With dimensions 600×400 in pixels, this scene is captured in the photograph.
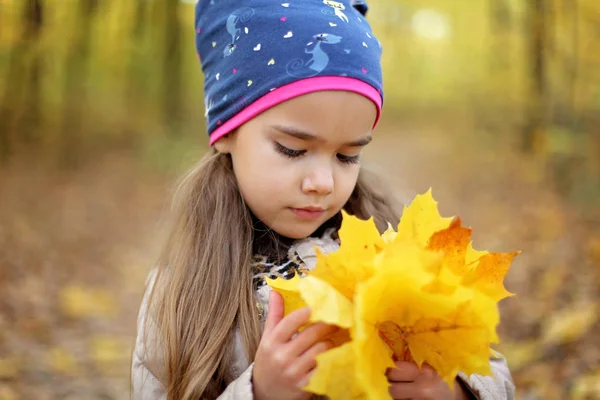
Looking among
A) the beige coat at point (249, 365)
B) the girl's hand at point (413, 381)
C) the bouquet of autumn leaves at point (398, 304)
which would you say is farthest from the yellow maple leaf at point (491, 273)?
the beige coat at point (249, 365)

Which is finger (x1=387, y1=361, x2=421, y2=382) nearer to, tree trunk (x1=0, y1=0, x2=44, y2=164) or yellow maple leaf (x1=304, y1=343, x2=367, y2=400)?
yellow maple leaf (x1=304, y1=343, x2=367, y2=400)

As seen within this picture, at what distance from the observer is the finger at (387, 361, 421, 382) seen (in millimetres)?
1317

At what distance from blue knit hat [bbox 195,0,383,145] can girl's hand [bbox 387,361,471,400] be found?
0.86m

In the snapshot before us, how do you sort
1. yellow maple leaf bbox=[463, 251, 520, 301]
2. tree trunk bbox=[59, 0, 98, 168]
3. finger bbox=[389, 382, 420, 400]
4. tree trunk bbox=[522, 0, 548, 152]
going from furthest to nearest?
tree trunk bbox=[59, 0, 98, 168] → tree trunk bbox=[522, 0, 548, 152] → finger bbox=[389, 382, 420, 400] → yellow maple leaf bbox=[463, 251, 520, 301]

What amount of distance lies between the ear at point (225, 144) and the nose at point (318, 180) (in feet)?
1.28

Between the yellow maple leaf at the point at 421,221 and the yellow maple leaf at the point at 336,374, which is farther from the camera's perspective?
the yellow maple leaf at the point at 421,221

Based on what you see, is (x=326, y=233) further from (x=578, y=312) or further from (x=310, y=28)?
(x=578, y=312)

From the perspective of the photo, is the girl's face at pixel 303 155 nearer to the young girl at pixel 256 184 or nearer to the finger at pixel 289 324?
the young girl at pixel 256 184

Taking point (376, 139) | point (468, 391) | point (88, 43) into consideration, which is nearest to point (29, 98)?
point (88, 43)

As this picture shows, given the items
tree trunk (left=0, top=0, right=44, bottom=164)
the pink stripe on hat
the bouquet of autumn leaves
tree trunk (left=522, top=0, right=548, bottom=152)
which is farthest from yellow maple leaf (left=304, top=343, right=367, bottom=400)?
tree trunk (left=0, top=0, right=44, bottom=164)

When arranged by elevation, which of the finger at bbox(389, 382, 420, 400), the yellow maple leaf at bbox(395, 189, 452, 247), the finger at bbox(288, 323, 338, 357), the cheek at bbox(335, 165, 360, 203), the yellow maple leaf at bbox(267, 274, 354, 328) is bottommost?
the finger at bbox(389, 382, 420, 400)

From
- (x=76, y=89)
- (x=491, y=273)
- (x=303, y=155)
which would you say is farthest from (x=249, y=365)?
(x=76, y=89)

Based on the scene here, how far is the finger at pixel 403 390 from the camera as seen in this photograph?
1365 millimetres

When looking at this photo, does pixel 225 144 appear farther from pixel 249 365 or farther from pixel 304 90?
pixel 249 365
